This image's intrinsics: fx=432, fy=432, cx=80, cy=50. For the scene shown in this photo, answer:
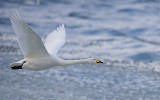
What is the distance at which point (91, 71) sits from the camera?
36.6 feet

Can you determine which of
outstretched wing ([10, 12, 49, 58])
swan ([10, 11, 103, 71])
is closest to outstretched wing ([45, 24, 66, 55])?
swan ([10, 11, 103, 71])

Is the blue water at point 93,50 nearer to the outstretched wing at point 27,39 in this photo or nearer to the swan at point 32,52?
the swan at point 32,52

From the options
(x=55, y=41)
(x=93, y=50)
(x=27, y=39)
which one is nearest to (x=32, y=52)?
(x=27, y=39)

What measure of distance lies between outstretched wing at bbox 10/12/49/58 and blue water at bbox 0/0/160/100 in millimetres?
1083

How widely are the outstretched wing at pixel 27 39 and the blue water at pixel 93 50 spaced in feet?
3.55

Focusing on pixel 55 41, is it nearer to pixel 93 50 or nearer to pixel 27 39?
pixel 27 39

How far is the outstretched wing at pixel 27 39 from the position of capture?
23.9 feet

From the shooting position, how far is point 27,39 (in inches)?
300

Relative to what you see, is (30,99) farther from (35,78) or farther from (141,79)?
(141,79)

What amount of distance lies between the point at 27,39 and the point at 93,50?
6.37 m

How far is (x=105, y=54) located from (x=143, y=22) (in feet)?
21.0

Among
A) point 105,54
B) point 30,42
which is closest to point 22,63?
point 30,42

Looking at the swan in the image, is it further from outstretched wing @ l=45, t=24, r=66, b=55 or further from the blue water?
the blue water

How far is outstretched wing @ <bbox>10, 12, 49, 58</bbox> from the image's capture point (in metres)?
7.29
